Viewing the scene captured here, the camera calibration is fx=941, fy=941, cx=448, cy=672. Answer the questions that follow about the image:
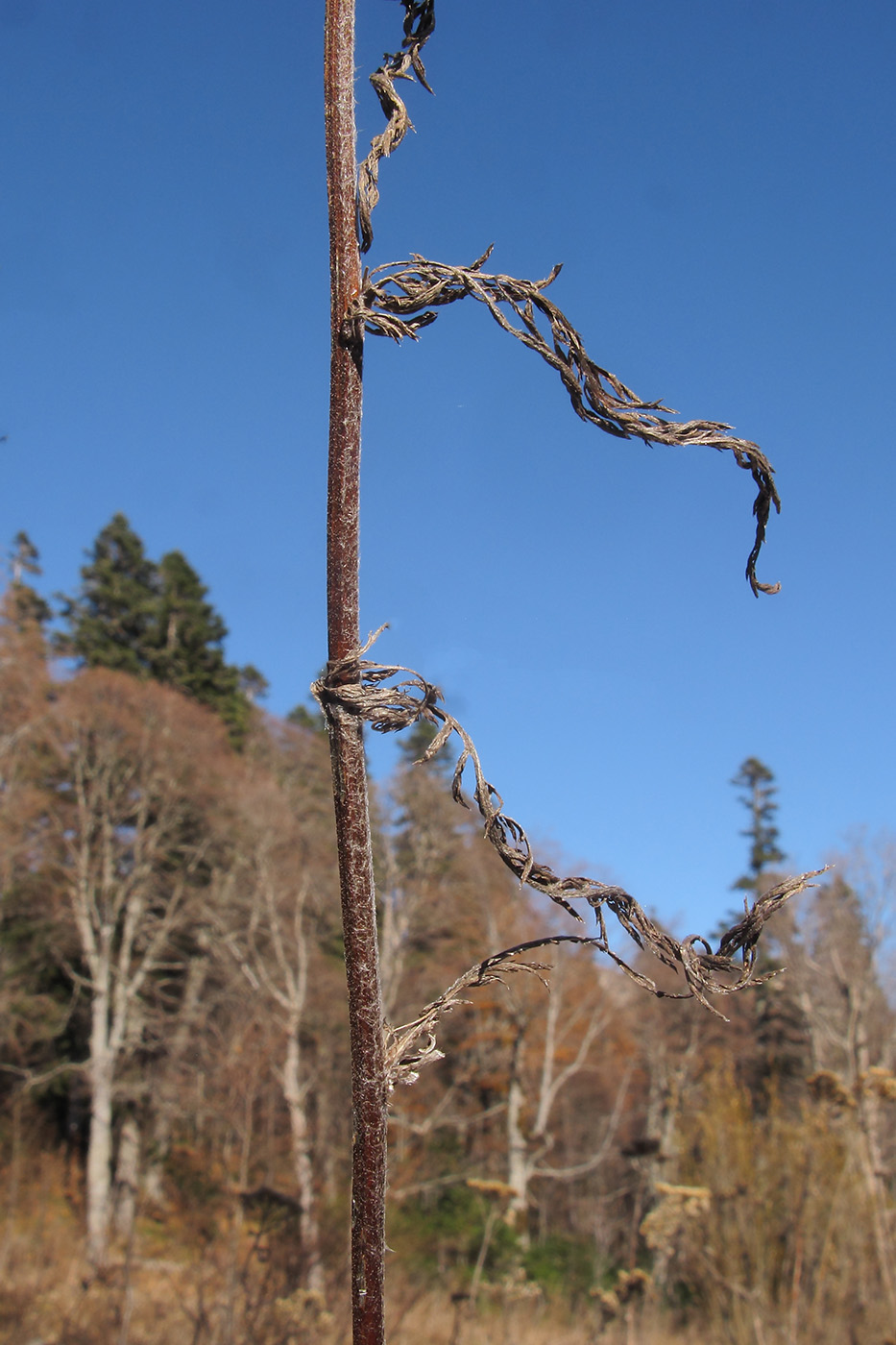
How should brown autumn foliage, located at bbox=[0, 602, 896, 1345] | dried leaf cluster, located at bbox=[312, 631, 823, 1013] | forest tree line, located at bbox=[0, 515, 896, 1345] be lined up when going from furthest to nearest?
forest tree line, located at bbox=[0, 515, 896, 1345], brown autumn foliage, located at bbox=[0, 602, 896, 1345], dried leaf cluster, located at bbox=[312, 631, 823, 1013]

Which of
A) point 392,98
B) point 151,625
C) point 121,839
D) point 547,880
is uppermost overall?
point 151,625

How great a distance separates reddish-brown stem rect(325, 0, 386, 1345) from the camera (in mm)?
1023

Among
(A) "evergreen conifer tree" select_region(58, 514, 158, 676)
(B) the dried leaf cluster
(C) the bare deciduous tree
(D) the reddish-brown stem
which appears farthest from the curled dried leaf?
(A) "evergreen conifer tree" select_region(58, 514, 158, 676)

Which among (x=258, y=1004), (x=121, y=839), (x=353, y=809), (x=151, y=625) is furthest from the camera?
(x=151, y=625)

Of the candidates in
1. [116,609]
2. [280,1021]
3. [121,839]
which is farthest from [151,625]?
[280,1021]

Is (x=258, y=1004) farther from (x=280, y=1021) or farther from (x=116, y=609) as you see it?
(x=116, y=609)

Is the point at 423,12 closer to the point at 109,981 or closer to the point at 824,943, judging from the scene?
the point at 109,981

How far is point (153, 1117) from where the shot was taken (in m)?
19.6

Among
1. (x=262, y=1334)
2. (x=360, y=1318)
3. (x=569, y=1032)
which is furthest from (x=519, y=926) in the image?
(x=360, y=1318)

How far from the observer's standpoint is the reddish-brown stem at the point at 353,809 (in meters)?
→ 1.02

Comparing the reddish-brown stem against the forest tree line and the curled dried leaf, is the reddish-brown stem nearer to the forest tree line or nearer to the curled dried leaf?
the curled dried leaf

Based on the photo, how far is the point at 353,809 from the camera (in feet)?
3.44

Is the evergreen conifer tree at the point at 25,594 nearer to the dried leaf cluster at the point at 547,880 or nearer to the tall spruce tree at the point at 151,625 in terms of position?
the tall spruce tree at the point at 151,625

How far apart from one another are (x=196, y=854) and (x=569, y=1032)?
10456 mm
